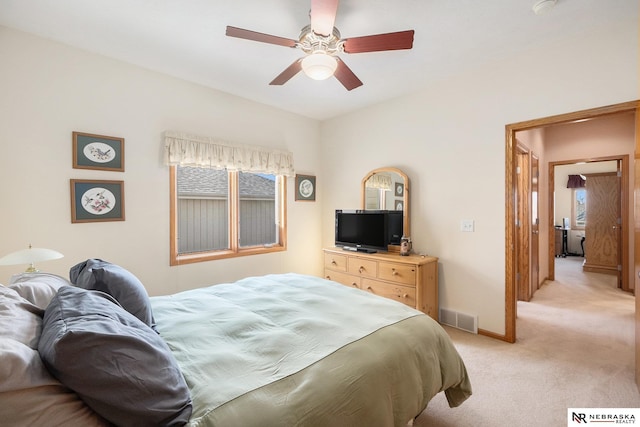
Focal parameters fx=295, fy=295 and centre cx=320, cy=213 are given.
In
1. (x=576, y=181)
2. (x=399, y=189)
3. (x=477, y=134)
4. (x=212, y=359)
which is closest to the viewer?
(x=212, y=359)

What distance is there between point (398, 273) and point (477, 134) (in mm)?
1666

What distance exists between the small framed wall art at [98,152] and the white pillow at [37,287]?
1294 mm

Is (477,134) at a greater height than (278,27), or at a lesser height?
lesser

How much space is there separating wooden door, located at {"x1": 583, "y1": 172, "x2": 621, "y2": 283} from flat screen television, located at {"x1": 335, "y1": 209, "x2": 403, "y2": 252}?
4819 millimetres

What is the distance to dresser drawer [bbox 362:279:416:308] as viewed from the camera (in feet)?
10.2

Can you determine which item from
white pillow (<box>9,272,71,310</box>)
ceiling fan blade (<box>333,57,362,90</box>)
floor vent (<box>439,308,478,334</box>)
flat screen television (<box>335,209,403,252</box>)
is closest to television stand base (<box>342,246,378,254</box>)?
flat screen television (<box>335,209,403,252</box>)

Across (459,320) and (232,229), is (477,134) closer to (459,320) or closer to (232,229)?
(459,320)

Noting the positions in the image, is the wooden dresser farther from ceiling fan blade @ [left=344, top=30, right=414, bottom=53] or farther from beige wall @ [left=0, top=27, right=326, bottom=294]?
ceiling fan blade @ [left=344, top=30, right=414, bottom=53]

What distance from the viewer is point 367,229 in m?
3.77

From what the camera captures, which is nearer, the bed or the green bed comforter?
the bed

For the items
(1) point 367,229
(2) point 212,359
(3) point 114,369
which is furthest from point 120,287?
(1) point 367,229

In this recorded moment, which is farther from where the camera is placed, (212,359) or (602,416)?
(602,416)

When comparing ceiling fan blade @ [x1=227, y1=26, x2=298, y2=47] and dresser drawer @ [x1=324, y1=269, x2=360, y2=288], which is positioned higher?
ceiling fan blade @ [x1=227, y1=26, x2=298, y2=47]

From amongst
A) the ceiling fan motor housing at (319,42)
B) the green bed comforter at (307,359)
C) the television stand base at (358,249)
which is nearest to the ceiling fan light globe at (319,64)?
the ceiling fan motor housing at (319,42)
